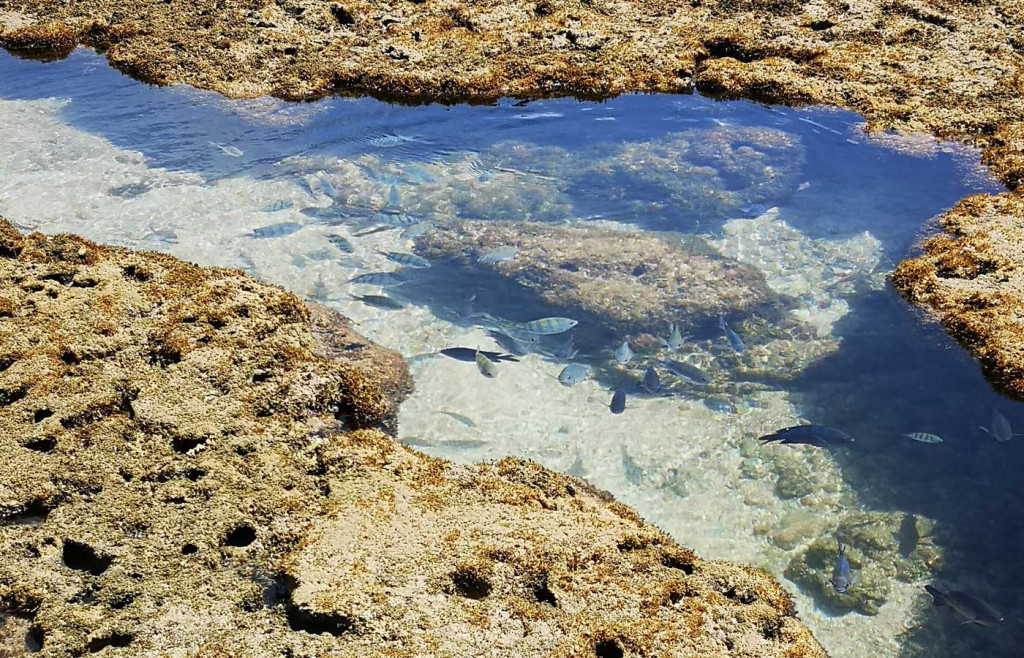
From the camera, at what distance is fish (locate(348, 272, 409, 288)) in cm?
858

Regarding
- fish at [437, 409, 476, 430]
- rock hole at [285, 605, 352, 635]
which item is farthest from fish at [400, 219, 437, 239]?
rock hole at [285, 605, 352, 635]

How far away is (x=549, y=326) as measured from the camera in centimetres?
763

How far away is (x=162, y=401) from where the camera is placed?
513cm

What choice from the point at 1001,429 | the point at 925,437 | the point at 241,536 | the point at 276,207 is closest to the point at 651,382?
the point at 925,437

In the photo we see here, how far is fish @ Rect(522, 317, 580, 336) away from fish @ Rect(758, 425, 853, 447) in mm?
2194

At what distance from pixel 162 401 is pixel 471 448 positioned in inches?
100

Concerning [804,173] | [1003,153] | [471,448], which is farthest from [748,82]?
[471,448]

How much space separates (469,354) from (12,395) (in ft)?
12.7

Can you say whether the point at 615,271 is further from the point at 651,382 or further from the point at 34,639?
the point at 34,639

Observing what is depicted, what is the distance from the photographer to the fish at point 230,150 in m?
11.1

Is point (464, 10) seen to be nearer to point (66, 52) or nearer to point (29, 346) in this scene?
point (66, 52)

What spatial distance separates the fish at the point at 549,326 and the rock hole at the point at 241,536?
389 cm

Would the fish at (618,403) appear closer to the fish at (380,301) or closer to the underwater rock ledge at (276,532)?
the underwater rock ledge at (276,532)

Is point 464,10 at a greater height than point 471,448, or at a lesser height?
greater
